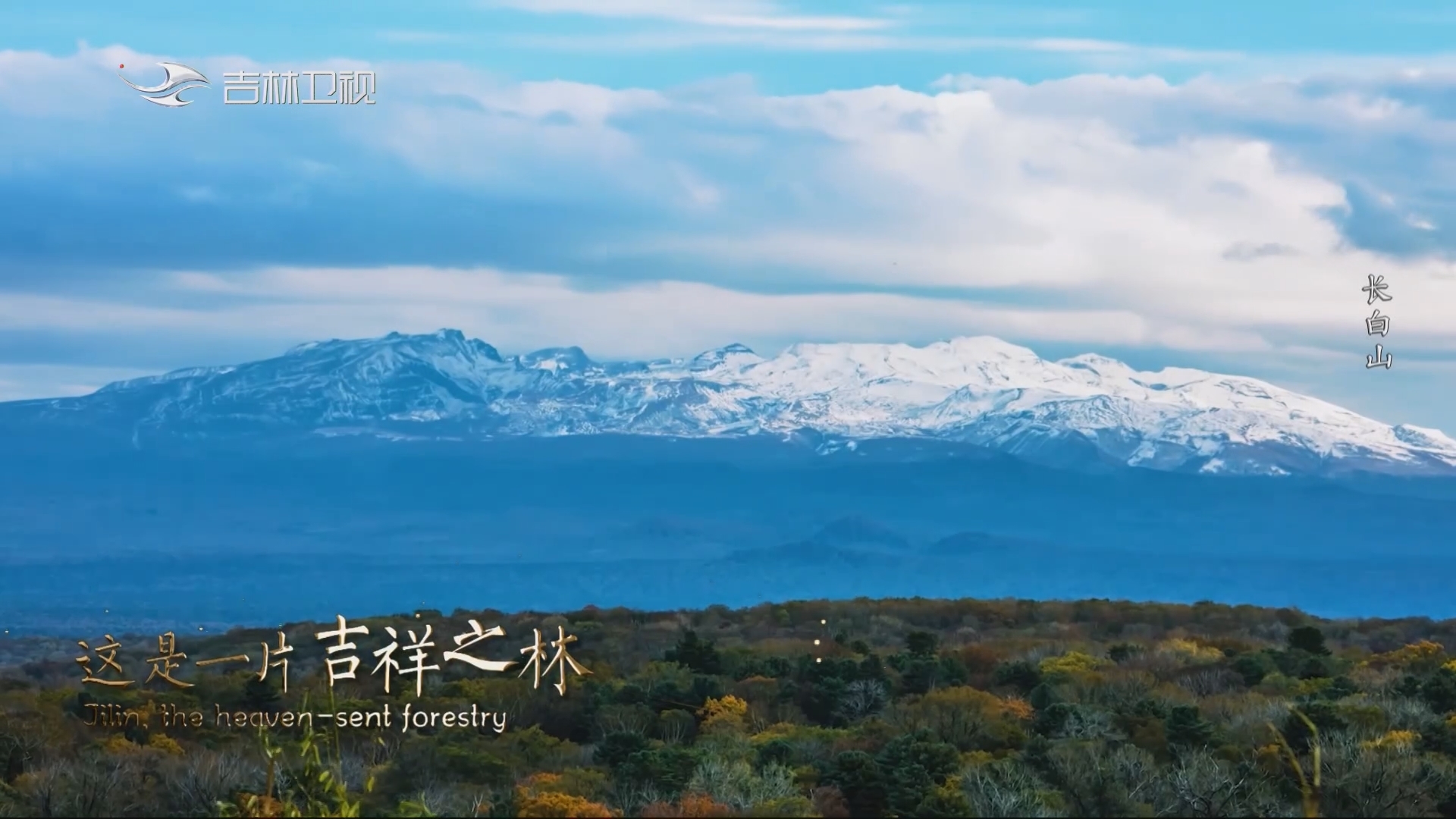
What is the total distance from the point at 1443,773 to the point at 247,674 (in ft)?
93.7

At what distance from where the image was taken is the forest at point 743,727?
36.2m

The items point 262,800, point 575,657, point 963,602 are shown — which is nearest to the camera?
point 262,800

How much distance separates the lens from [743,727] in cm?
4762

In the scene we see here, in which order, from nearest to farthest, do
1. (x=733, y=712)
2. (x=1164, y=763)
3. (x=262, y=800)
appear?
(x=262, y=800), (x=1164, y=763), (x=733, y=712)

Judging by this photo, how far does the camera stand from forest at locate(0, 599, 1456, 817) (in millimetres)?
36250

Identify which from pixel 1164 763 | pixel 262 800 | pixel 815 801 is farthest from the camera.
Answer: pixel 1164 763

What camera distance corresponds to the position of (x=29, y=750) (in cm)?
4225

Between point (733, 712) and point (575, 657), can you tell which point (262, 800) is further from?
point (575, 657)

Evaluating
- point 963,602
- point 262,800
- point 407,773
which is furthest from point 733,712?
point 963,602

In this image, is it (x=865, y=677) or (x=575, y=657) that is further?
(x=575, y=657)

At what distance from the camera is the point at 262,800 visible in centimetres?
2738

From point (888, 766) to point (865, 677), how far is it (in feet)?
48.1

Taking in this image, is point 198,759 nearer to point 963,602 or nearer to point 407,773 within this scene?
point 407,773

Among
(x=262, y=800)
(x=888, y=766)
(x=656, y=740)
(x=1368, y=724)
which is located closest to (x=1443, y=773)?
(x=1368, y=724)
